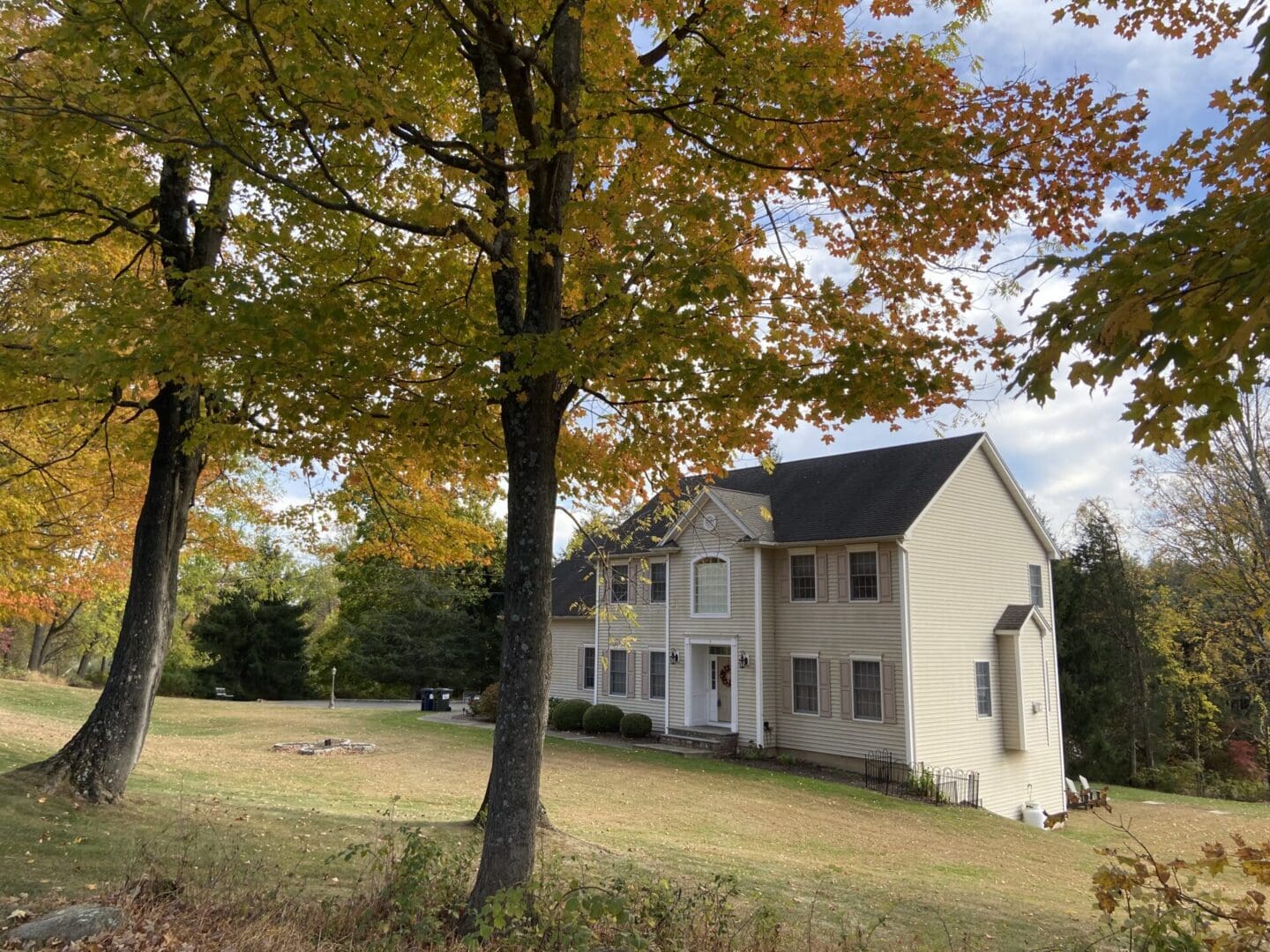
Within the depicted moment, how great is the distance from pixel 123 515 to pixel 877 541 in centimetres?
1687

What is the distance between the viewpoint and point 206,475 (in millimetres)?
15914

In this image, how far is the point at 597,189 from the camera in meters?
7.93

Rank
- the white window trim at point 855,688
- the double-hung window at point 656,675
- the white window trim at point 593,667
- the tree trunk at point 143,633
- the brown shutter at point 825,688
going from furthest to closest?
the white window trim at point 593,667
the double-hung window at point 656,675
the brown shutter at point 825,688
the white window trim at point 855,688
the tree trunk at point 143,633

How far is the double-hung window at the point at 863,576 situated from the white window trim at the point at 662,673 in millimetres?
6311

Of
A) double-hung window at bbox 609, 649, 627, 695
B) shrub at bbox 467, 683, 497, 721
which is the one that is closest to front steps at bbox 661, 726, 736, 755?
double-hung window at bbox 609, 649, 627, 695

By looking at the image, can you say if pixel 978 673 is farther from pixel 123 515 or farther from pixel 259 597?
pixel 259 597

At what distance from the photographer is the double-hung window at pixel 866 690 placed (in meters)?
20.0

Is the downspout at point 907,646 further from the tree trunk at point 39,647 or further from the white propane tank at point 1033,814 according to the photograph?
the tree trunk at point 39,647

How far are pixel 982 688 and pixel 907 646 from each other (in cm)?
393

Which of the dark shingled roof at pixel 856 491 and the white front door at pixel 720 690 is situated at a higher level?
the dark shingled roof at pixel 856 491

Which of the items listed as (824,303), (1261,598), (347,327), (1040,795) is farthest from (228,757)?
(1261,598)

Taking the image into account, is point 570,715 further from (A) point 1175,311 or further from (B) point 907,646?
(A) point 1175,311

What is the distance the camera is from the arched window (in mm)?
23484

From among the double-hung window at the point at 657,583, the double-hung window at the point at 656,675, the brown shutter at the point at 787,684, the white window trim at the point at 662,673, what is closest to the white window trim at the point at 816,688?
the brown shutter at the point at 787,684
